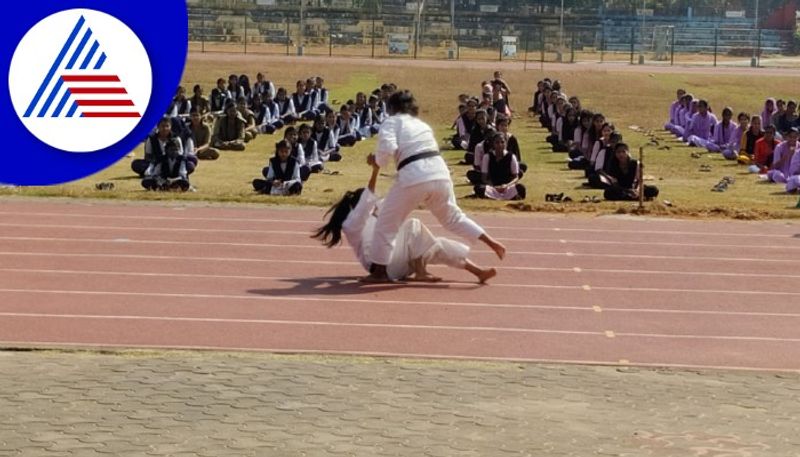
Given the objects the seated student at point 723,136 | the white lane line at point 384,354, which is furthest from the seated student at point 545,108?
the white lane line at point 384,354

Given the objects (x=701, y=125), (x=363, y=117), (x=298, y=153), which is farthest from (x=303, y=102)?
(x=298, y=153)

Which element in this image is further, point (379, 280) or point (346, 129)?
point (346, 129)

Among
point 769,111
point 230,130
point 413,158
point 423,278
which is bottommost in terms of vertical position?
point 230,130

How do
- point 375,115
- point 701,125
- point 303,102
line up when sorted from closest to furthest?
point 701,125, point 375,115, point 303,102

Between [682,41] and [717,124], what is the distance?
4520cm

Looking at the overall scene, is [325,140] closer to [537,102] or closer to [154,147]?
[154,147]

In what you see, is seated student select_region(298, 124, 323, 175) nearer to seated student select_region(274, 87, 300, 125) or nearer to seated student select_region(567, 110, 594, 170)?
seated student select_region(567, 110, 594, 170)

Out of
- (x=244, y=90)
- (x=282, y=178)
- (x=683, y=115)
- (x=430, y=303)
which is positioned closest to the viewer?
(x=430, y=303)

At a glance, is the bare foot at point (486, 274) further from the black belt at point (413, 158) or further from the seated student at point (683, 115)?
the seated student at point (683, 115)

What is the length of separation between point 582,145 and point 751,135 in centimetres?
301

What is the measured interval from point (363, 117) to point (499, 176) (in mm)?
10975

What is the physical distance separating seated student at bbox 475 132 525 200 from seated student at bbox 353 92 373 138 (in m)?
9.79

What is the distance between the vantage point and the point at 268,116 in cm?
3100

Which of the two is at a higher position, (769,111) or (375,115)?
(769,111)
